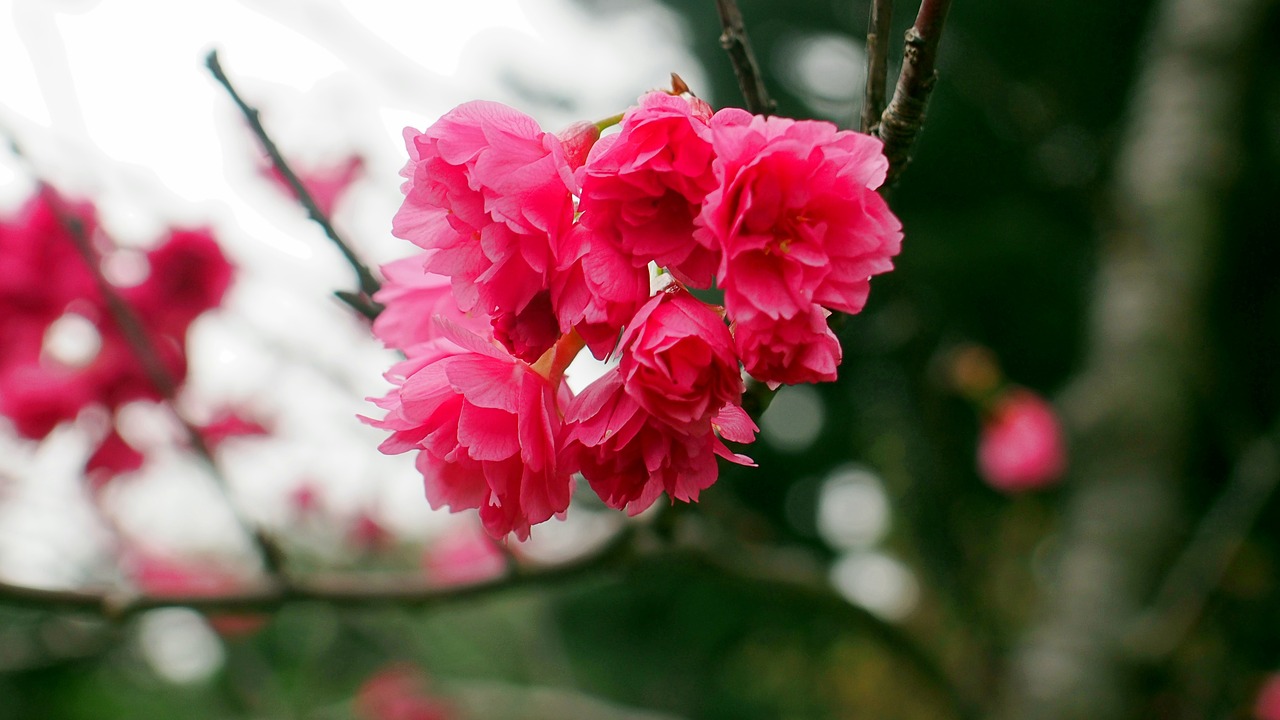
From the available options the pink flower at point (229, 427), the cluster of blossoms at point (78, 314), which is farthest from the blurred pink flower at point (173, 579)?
the cluster of blossoms at point (78, 314)

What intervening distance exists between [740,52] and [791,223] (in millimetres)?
210

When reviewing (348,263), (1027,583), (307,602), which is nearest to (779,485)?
(1027,583)

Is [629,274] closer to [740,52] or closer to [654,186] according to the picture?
[654,186]

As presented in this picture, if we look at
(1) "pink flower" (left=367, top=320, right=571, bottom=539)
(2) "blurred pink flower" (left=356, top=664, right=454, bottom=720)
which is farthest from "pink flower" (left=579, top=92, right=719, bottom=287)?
(2) "blurred pink flower" (left=356, top=664, right=454, bottom=720)

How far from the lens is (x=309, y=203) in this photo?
67cm

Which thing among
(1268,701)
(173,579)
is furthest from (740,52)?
(1268,701)

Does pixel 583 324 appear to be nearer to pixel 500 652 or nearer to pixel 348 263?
pixel 348 263

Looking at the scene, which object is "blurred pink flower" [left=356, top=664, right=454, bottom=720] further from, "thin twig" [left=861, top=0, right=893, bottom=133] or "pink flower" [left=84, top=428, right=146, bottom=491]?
"thin twig" [left=861, top=0, right=893, bottom=133]

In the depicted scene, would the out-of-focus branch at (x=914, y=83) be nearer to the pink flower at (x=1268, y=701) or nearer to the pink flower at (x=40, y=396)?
the pink flower at (x=40, y=396)

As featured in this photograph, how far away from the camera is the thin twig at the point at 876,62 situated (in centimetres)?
49

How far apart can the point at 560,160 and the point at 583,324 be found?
0.29ft

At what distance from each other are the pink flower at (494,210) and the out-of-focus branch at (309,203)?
23 cm

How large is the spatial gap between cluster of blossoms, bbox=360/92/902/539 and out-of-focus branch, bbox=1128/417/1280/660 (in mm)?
1917

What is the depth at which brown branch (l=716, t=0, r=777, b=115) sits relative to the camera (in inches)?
22.0
